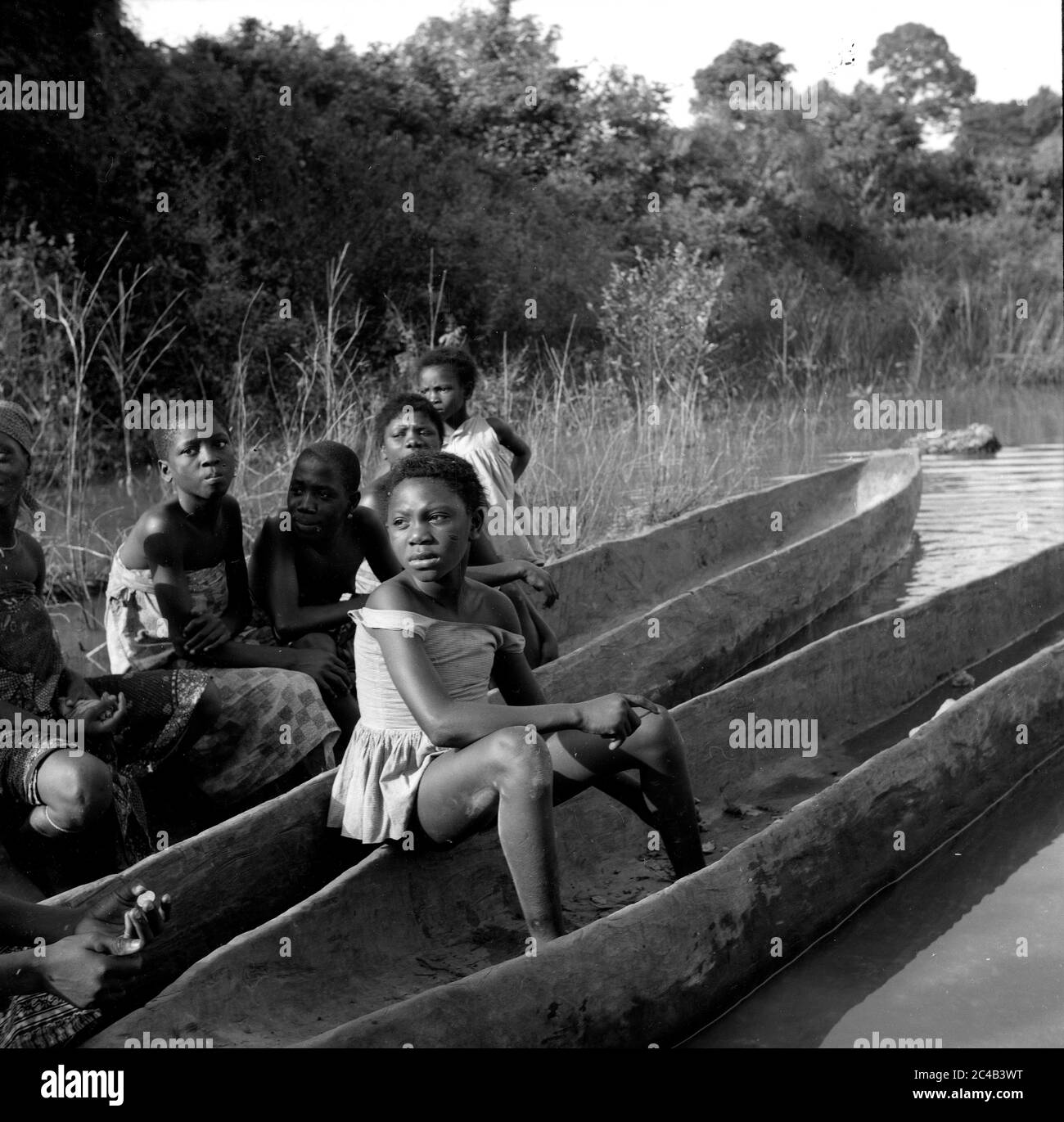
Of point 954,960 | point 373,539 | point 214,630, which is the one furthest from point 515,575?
point 954,960

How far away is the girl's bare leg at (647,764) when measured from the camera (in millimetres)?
2904

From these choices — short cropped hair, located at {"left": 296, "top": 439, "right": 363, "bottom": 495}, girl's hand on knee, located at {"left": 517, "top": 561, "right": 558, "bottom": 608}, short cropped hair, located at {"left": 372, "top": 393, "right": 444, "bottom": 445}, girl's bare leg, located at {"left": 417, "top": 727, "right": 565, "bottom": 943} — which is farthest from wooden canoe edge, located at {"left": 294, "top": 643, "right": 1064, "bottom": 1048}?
short cropped hair, located at {"left": 372, "top": 393, "right": 444, "bottom": 445}

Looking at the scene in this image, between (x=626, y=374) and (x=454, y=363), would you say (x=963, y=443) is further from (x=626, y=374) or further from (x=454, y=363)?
(x=454, y=363)

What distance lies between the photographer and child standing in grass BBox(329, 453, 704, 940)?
265 centimetres

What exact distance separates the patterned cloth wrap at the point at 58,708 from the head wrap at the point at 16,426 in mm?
293

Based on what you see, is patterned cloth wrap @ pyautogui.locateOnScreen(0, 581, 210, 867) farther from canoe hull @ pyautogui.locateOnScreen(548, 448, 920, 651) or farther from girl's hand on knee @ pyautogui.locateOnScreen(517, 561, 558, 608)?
canoe hull @ pyautogui.locateOnScreen(548, 448, 920, 651)

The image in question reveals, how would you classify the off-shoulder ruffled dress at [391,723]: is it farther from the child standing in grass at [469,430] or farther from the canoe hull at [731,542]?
the child standing in grass at [469,430]

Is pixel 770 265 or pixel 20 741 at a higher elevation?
pixel 770 265

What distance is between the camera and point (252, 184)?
10516 mm

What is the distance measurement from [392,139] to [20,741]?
9.98 meters

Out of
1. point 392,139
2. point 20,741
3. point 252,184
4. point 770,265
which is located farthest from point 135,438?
point 770,265

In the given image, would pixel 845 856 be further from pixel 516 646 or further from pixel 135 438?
pixel 135 438
